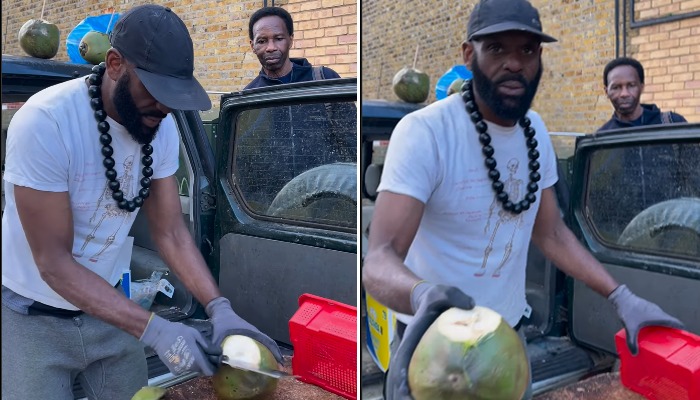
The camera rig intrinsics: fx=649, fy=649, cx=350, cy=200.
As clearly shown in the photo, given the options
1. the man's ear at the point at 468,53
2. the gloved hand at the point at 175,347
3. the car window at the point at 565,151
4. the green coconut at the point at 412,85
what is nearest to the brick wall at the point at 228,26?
the green coconut at the point at 412,85

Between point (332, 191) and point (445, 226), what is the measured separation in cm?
51

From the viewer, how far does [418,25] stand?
1199mm

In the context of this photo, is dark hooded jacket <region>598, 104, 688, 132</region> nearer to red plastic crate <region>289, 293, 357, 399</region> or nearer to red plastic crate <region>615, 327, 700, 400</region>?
red plastic crate <region>615, 327, 700, 400</region>

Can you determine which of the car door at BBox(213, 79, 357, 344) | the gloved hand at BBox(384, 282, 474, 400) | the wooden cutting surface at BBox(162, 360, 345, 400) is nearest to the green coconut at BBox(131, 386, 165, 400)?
the wooden cutting surface at BBox(162, 360, 345, 400)

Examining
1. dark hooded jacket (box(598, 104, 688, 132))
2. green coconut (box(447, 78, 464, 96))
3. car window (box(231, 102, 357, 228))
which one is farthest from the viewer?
car window (box(231, 102, 357, 228))

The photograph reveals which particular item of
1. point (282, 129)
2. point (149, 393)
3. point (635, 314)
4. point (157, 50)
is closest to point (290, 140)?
point (282, 129)

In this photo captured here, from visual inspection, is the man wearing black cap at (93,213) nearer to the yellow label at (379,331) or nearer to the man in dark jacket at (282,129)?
the man in dark jacket at (282,129)

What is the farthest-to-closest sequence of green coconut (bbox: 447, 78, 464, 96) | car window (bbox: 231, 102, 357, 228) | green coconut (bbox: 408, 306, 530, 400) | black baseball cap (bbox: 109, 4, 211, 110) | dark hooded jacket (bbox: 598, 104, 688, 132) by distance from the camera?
1. car window (bbox: 231, 102, 357, 228)
2. black baseball cap (bbox: 109, 4, 211, 110)
3. dark hooded jacket (bbox: 598, 104, 688, 132)
4. green coconut (bbox: 447, 78, 464, 96)
5. green coconut (bbox: 408, 306, 530, 400)

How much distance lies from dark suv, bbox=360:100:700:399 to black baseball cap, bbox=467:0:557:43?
7.2 inches

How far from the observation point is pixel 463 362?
37.7 inches

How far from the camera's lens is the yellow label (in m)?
1.20

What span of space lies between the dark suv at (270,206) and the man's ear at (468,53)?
16.7 inches

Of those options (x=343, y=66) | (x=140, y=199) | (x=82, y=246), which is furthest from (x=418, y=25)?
(x=82, y=246)

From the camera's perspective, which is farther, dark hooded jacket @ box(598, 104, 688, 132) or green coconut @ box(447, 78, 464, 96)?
dark hooded jacket @ box(598, 104, 688, 132)
